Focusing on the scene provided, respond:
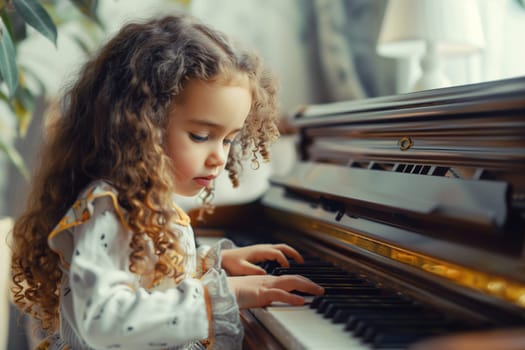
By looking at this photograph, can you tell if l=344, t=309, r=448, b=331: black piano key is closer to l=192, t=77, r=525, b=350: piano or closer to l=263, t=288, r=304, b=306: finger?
l=192, t=77, r=525, b=350: piano

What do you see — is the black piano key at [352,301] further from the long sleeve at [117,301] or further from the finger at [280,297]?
the long sleeve at [117,301]

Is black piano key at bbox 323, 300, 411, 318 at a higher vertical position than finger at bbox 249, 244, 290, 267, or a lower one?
higher

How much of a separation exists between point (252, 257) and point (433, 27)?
1211 millimetres

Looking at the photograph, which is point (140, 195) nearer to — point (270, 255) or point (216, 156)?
point (216, 156)

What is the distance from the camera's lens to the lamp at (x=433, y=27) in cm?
213

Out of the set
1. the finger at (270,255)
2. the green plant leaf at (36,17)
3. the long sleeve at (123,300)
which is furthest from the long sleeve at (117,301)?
the green plant leaf at (36,17)

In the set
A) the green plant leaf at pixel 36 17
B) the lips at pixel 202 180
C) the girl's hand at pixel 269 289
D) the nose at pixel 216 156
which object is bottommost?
the girl's hand at pixel 269 289

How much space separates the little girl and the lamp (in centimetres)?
108

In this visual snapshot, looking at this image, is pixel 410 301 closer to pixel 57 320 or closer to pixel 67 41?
pixel 57 320

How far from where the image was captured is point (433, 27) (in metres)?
2.16

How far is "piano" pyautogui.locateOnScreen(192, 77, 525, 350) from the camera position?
2.89 ft

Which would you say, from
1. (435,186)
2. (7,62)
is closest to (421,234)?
(435,186)

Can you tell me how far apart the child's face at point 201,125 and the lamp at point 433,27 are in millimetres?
1200

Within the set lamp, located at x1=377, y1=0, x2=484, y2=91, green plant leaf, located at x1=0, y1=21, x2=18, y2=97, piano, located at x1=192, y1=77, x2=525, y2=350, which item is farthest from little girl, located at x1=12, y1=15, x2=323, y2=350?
lamp, located at x1=377, y1=0, x2=484, y2=91
